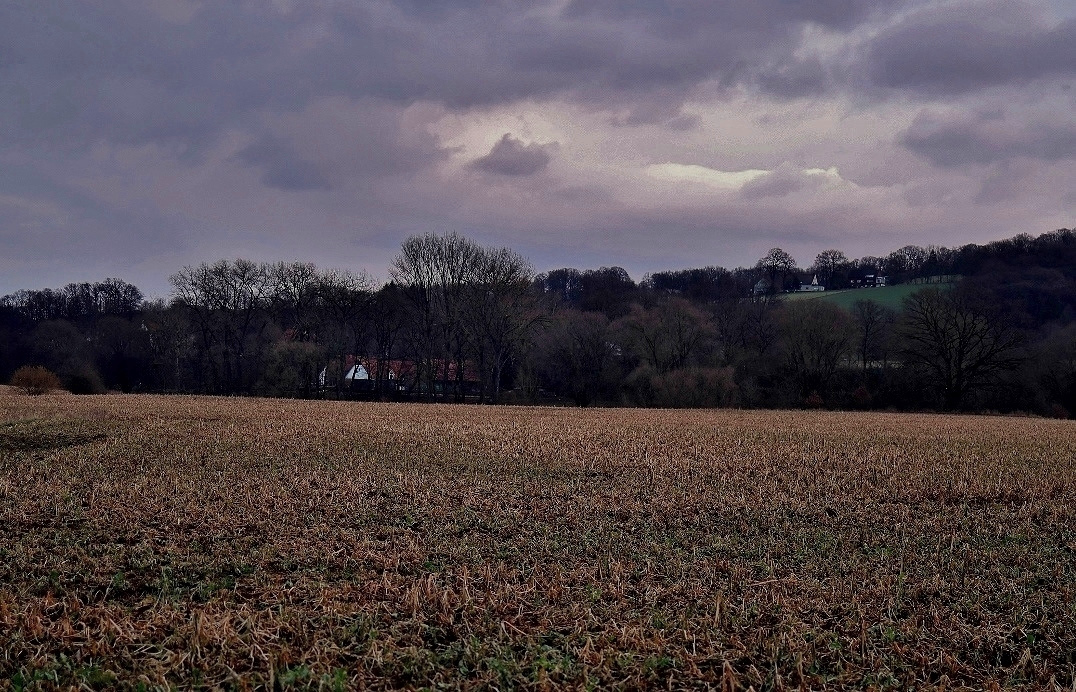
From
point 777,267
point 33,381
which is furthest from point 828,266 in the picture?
point 33,381

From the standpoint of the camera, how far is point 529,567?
26.7 feet

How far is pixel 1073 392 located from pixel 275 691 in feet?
196

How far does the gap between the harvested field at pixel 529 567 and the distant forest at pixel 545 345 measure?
125 feet

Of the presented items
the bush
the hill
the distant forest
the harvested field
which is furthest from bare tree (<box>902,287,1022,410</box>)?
the bush

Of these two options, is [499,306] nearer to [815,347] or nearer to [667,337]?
[667,337]

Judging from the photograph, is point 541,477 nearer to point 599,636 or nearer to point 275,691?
point 599,636

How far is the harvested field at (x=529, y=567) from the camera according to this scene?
18.4 feet

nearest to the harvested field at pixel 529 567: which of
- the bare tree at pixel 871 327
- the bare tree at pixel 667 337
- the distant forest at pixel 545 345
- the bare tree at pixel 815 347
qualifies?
the distant forest at pixel 545 345

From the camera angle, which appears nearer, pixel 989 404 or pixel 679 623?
pixel 679 623

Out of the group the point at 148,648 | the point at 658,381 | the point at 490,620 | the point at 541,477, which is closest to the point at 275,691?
the point at 148,648

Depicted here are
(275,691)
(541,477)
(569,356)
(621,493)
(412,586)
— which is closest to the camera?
(275,691)

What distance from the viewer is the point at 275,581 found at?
747 cm

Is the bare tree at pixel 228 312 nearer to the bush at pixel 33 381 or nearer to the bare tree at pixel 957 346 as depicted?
the bush at pixel 33 381

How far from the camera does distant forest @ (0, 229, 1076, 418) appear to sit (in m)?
55.7
